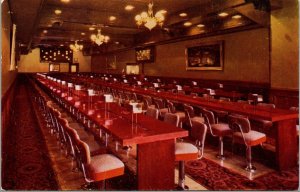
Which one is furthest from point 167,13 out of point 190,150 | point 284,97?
point 190,150

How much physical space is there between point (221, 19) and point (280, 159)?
6.23 metres

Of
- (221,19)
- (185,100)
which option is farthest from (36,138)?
(221,19)

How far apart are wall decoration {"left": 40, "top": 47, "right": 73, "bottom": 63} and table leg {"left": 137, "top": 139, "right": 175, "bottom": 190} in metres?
21.9

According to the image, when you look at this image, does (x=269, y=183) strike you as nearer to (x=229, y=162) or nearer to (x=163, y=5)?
(x=229, y=162)

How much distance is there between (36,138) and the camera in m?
5.21

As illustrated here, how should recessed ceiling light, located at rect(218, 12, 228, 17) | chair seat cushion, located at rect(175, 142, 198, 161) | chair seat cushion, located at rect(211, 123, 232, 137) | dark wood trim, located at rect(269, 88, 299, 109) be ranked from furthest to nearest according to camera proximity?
recessed ceiling light, located at rect(218, 12, 228, 17)
dark wood trim, located at rect(269, 88, 299, 109)
chair seat cushion, located at rect(211, 123, 232, 137)
chair seat cushion, located at rect(175, 142, 198, 161)

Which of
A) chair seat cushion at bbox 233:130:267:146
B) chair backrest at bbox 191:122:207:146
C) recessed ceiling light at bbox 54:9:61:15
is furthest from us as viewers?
recessed ceiling light at bbox 54:9:61:15

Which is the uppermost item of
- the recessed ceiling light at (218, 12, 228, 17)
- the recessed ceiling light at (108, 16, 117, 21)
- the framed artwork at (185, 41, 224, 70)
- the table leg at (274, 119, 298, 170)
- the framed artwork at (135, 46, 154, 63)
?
the recessed ceiling light at (108, 16, 117, 21)

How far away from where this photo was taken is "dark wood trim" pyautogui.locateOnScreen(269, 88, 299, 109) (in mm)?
6503

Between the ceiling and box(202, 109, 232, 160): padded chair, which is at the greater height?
the ceiling

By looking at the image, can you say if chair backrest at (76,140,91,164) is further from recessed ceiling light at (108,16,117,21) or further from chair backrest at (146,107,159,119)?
recessed ceiling light at (108,16,117,21)

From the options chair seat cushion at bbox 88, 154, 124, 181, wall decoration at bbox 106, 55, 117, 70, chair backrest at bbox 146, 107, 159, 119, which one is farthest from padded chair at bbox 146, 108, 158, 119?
wall decoration at bbox 106, 55, 117, 70

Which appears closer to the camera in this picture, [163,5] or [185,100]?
[185,100]

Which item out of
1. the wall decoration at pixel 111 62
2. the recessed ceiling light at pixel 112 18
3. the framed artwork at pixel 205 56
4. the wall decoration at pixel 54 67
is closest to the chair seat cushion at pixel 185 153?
the framed artwork at pixel 205 56
